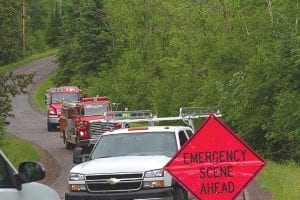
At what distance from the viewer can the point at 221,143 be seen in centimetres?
955

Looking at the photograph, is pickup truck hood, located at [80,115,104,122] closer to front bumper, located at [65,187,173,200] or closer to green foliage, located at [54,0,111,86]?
front bumper, located at [65,187,173,200]

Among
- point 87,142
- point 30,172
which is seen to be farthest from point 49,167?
point 30,172

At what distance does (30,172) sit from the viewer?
22.2ft

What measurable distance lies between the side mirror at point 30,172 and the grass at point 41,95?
164 ft

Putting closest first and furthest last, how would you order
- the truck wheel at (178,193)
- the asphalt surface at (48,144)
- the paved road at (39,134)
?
the truck wheel at (178,193)
the asphalt surface at (48,144)
the paved road at (39,134)

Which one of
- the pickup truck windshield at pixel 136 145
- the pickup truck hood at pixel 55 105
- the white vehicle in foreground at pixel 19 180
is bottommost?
the pickup truck hood at pixel 55 105

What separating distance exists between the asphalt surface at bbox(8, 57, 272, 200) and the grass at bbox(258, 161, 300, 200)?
0.25 meters

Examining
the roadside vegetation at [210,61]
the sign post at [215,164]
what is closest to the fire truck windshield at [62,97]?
the roadside vegetation at [210,61]

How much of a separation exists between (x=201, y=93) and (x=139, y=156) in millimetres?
22136

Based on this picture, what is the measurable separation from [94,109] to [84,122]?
132 cm

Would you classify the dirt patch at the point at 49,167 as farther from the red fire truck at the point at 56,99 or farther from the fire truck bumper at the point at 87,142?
the red fire truck at the point at 56,99

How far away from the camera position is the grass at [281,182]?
47.3ft

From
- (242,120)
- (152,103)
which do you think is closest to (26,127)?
(152,103)

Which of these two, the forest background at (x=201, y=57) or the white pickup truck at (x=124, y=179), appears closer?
the white pickup truck at (x=124, y=179)
